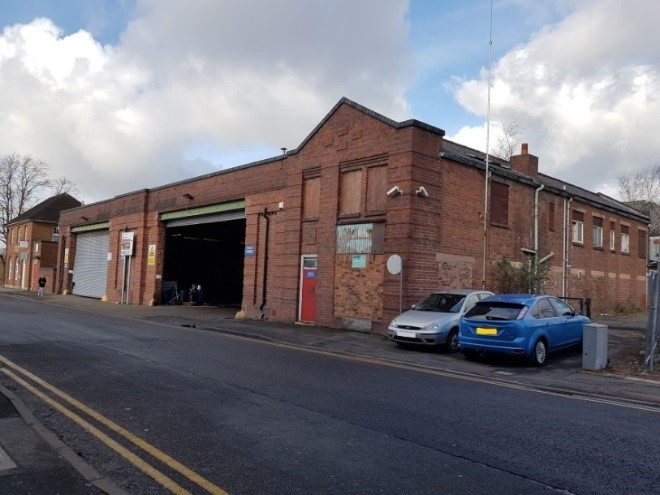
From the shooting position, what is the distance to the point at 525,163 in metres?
24.3

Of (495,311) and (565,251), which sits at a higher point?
(565,251)

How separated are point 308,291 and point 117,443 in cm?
1449

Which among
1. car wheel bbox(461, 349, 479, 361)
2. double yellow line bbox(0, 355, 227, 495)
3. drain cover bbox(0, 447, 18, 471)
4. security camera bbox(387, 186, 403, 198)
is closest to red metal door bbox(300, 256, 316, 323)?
security camera bbox(387, 186, 403, 198)

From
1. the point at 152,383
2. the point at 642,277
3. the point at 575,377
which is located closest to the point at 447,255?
the point at 575,377

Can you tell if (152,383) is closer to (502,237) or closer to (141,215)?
(502,237)

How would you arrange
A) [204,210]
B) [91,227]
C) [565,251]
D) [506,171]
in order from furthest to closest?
[91,227], [204,210], [565,251], [506,171]

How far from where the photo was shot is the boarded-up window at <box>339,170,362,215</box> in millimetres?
18641

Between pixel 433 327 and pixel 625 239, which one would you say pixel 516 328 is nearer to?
pixel 433 327

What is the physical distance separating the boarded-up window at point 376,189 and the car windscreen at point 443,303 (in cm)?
402

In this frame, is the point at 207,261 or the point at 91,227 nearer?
the point at 207,261

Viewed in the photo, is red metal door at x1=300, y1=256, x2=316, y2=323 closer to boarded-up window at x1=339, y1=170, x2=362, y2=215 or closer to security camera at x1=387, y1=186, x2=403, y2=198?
boarded-up window at x1=339, y1=170, x2=362, y2=215

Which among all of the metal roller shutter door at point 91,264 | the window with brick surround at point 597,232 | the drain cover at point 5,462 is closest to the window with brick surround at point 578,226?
the window with brick surround at point 597,232

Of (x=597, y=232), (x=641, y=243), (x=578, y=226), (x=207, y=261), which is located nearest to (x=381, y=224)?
(x=578, y=226)

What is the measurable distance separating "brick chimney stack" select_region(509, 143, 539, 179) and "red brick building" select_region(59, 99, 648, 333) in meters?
0.05
